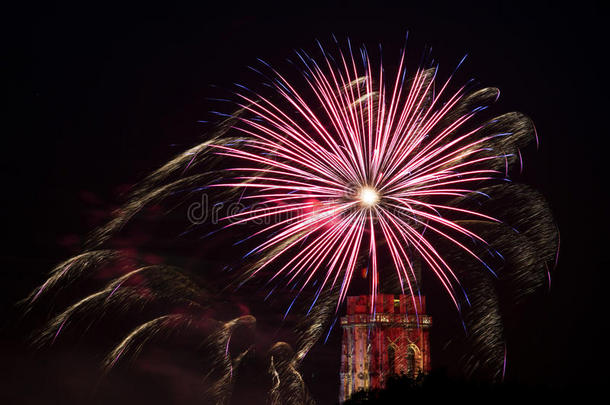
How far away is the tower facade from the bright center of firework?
29.8 m

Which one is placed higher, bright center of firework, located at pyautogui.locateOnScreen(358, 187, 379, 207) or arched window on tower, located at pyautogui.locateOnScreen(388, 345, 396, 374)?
bright center of firework, located at pyautogui.locateOnScreen(358, 187, 379, 207)

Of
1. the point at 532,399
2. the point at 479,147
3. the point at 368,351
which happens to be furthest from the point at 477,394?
the point at 368,351

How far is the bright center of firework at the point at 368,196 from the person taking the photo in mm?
68562

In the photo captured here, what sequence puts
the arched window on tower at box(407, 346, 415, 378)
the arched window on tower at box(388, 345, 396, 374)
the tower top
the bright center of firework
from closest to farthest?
the bright center of firework, the arched window on tower at box(388, 345, 396, 374), the arched window on tower at box(407, 346, 415, 378), the tower top

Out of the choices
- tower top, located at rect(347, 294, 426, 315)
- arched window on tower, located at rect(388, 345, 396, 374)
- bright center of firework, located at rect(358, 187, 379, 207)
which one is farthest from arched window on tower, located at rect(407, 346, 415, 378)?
bright center of firework, located at rect(358, 187, 379, 207)

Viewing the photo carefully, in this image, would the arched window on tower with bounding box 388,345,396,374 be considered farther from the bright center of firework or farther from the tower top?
the bright center of firework

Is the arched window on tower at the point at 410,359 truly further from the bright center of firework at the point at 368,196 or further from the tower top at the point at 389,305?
the bright center of firework at the point at 368,196

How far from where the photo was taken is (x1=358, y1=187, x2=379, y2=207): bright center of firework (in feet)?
225

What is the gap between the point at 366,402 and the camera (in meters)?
51.3

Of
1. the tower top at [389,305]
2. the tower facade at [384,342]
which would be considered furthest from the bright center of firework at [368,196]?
the tower facade at [384,342]

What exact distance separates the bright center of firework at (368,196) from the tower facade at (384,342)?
29841 mm

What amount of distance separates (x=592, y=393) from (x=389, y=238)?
85.9 ft

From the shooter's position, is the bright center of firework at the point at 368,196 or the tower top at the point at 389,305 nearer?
the bright center of firework at the point at 368,196

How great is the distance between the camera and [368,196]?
68500 millimetres
